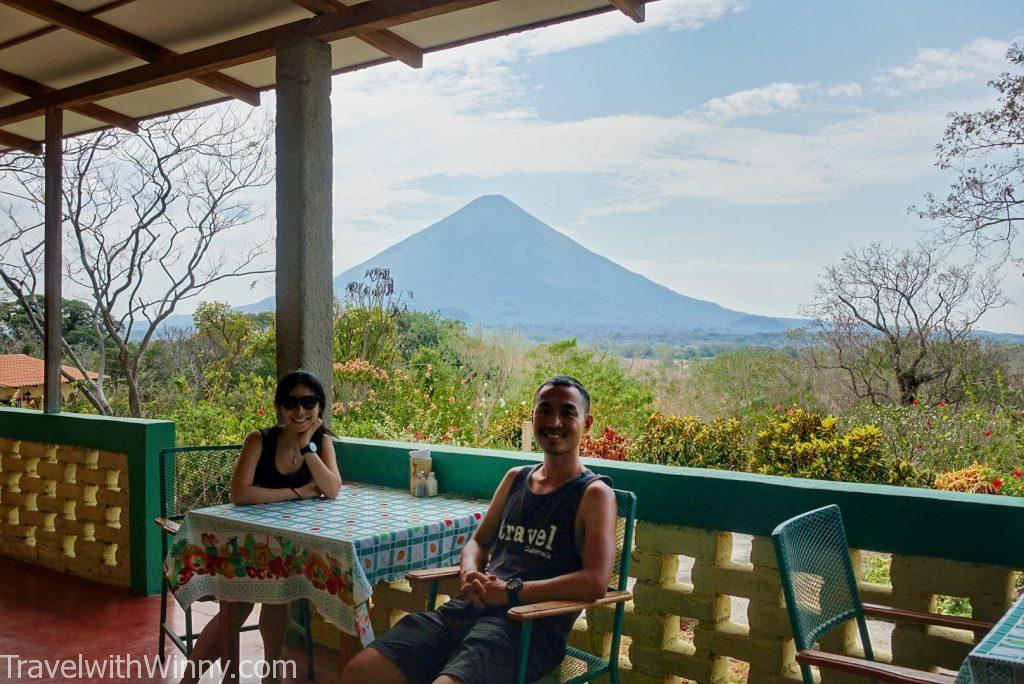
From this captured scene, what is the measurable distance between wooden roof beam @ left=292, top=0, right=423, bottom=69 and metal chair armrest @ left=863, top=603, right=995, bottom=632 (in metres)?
3.00

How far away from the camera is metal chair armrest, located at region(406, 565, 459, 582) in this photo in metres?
2.64

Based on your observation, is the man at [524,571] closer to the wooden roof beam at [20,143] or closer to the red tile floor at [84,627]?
the red tile floor at [84,627]

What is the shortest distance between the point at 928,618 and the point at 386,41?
10.3 feet

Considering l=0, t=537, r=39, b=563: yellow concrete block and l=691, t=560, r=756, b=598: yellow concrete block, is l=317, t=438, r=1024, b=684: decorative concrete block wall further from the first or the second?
l=0, t=537, r=39, b=563: yellow concrete block

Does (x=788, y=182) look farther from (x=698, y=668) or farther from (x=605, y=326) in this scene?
(x=698, y=668)

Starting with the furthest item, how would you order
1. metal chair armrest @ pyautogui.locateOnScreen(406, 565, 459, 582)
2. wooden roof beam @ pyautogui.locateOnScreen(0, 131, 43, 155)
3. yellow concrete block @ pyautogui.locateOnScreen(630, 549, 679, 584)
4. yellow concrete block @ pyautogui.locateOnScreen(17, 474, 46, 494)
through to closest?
wooden roof beam @ pyautogui.locateOnScreen(0, 131, 43, 155), yellow concrete block @ pyautogui.locateOnScreen(17, 474, 46, 494), yellow concrete block @ pyautogui.locateOnScreen(630, 549, 679, 584), metal chair armrest @ pyautogui.locateOnScreen(406, 565, 459, 582)

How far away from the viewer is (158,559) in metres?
4.65

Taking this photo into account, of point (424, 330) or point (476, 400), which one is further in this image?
point (424, 330)

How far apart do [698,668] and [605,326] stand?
134 ft

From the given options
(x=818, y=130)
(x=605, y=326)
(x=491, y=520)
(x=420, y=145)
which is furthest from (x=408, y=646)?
(x=420, y=145)

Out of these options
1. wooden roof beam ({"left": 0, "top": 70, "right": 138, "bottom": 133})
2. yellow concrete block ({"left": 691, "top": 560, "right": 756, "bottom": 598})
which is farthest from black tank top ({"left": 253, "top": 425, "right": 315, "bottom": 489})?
wooden roof beam ({"left": 0, "top": 70, "right": 138, "bottom": 133})

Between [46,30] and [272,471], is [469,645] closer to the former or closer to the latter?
[272,471]

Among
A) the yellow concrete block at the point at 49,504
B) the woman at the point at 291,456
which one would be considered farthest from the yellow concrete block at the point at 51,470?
the woman at the point at 291,456

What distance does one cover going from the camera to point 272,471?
3275 millimetres
